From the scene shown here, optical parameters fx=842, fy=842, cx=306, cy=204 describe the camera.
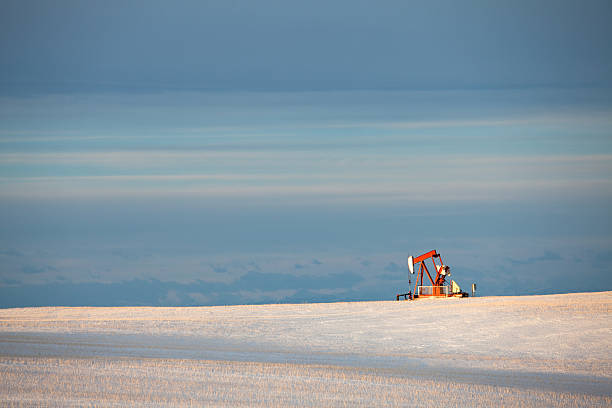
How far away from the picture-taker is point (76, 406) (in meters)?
22.1

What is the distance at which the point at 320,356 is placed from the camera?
33.3 m

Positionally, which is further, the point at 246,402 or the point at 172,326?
the point at 172,326

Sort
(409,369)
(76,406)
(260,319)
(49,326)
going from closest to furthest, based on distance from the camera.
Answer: (76,406)
(409,369)
(49,326)
(260,319)

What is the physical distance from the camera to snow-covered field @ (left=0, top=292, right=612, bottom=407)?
79.5 ft

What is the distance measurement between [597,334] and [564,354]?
4616 mm

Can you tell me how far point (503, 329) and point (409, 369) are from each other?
1186cm

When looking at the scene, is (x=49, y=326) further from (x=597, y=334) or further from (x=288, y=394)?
(x=597, y=334)

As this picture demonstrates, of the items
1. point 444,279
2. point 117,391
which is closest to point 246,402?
point 117,391

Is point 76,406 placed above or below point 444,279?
below

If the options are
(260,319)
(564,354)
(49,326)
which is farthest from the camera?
(260,319)

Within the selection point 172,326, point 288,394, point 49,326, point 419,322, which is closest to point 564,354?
point 419,322

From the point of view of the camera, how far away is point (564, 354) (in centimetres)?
3394

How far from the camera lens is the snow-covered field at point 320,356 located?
24234 millimetres

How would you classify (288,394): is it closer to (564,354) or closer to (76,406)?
(76,406)
